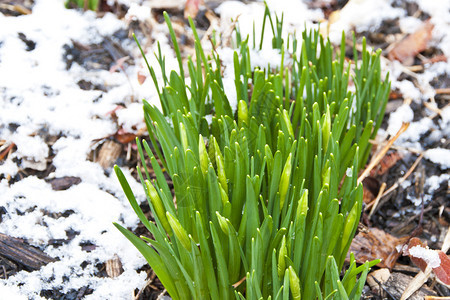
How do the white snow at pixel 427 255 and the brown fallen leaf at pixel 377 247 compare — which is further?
the brown fallen leaf at pixel 377 247

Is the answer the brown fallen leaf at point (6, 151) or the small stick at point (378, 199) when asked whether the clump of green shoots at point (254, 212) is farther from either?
the brown fallen leaf at point (6, 151)

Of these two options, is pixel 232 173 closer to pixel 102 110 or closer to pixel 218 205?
pixel 218 205

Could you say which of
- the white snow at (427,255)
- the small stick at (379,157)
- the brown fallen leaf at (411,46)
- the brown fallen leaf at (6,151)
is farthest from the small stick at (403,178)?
the brown fallen leaf at (6,151)

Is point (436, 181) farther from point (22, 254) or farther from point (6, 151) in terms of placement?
point (6, 151)

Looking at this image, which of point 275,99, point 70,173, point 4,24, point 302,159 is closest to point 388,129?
point 275,99

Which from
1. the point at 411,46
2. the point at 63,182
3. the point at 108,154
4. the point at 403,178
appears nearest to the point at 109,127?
the point at 108,154

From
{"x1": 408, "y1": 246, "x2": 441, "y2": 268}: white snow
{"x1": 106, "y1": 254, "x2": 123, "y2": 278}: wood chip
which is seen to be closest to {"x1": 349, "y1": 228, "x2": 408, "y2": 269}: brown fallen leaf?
{"x1": 408, "y1": 246, "x2": 441, "y2": 268}: white snow
